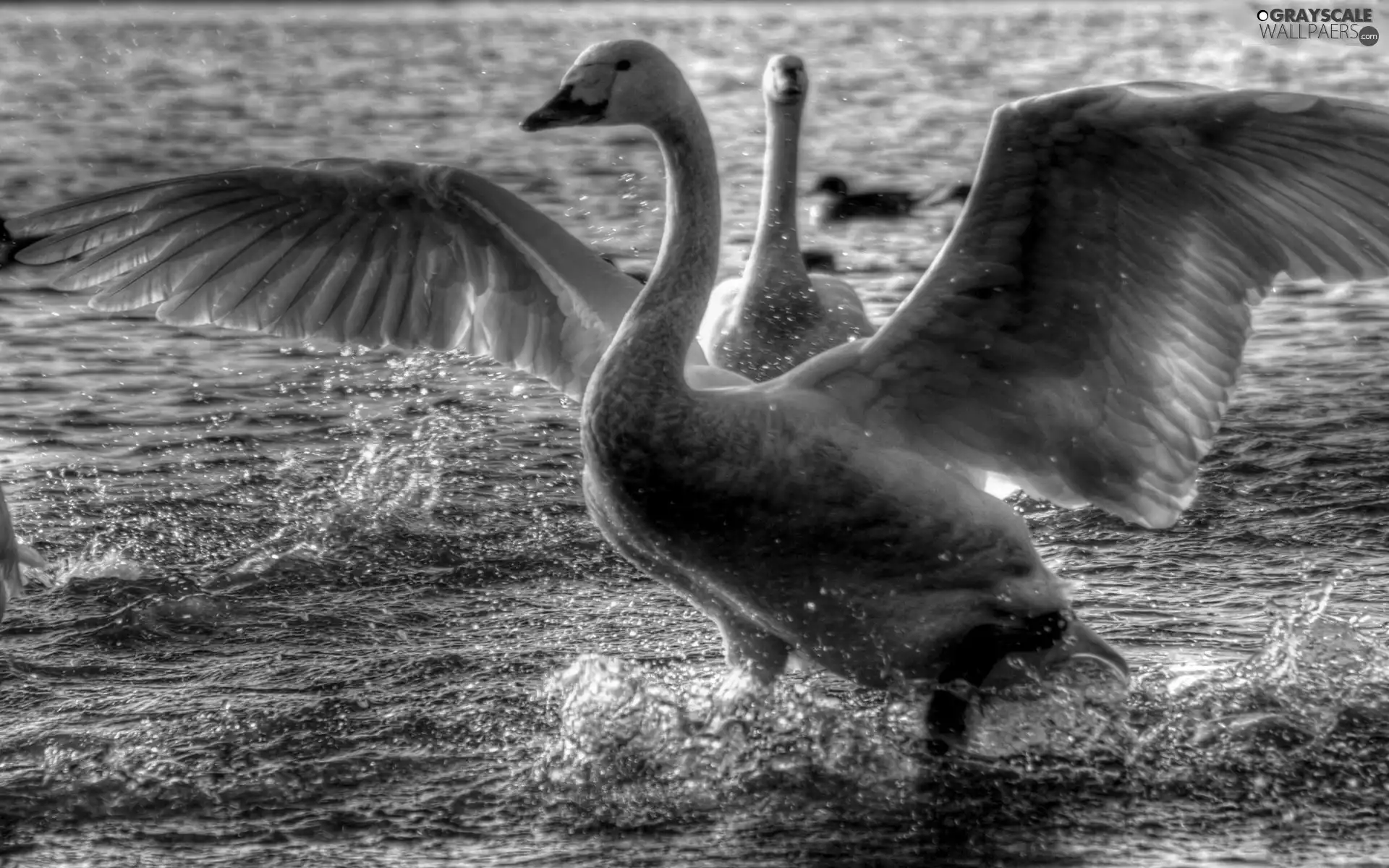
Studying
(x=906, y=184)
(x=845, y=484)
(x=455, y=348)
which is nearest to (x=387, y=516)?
(x=455, y=348)

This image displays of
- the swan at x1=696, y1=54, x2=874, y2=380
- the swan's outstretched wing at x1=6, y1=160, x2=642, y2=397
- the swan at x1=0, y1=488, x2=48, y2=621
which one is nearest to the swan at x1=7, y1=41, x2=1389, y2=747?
the swan's outstretched wing at x1=6, y1=160, x2=642, y2=397

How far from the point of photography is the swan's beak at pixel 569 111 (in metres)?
4.91

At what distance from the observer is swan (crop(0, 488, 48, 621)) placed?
609cm

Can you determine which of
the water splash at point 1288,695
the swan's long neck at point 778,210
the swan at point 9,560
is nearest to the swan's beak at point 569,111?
the swan's long neck at point 778,210

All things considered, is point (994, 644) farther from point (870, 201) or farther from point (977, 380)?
point (870, 201)

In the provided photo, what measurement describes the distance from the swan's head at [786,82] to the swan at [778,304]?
0.31 ft

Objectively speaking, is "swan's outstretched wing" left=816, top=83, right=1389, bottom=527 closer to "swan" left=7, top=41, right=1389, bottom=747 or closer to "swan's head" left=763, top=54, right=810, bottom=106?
"swan" left=7, top=41, right=1389, bottom=747

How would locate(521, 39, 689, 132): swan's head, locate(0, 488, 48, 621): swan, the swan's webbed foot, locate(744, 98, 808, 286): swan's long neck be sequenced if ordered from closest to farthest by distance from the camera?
locate(521, 39, 689, 132): swan's head < the swan's webbed foot < locate(0, 488, 48, 621): swan < locate(744, 98, 808, 286): swan's long neck

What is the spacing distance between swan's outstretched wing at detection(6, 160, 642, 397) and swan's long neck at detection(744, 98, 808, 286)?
3.20ft

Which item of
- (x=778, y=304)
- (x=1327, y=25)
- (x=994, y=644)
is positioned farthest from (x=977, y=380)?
(x=1327, y=25)

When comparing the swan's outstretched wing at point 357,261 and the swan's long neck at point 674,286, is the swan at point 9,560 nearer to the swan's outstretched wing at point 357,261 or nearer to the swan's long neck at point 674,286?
the swan's outstretched wing at point 357,261

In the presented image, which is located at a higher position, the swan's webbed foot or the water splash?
the swan's webbed foot

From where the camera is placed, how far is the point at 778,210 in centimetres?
732

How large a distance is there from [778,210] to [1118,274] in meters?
2.54
